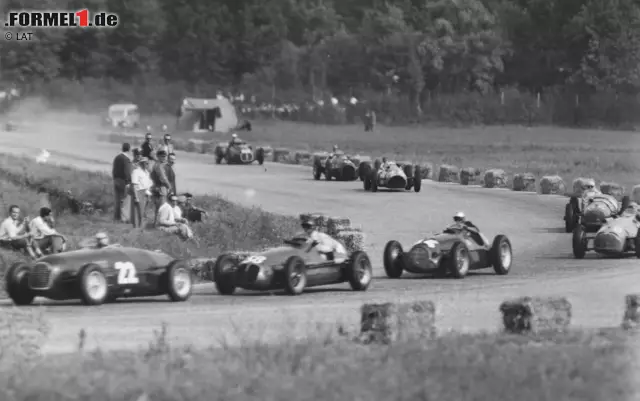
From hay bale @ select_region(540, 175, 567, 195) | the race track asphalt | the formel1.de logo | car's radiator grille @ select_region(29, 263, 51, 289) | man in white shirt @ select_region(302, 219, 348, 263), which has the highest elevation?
the formel1.de logo

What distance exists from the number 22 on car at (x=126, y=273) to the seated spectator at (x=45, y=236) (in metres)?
3.70

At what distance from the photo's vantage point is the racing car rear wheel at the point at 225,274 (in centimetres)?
2444

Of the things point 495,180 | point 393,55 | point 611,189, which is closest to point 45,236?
point 611,189

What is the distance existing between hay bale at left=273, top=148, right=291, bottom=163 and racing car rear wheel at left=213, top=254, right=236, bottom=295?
42.5m

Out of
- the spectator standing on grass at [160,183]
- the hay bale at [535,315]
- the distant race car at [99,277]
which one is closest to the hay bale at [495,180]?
the spectator standing on grass at [160,183]

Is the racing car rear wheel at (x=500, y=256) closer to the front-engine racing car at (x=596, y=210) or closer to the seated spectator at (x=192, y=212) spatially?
the front-engine racing car at (x=596, y=210)

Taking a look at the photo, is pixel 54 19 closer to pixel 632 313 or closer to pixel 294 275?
pixel 294 275

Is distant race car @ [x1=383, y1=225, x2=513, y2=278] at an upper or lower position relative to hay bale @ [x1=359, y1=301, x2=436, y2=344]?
lower

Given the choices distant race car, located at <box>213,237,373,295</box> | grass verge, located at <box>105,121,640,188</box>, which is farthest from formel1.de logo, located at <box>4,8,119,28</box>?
grass verge, located at <box>105,121,640,188</box>

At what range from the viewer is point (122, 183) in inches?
1332

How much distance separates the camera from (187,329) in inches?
777

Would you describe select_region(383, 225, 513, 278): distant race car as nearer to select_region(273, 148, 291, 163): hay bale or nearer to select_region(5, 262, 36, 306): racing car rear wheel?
select_region(5, 262, 36, 306): racing car rear wheel

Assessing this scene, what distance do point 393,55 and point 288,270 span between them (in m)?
75.4

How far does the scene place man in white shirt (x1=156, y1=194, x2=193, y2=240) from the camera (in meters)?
30.5
